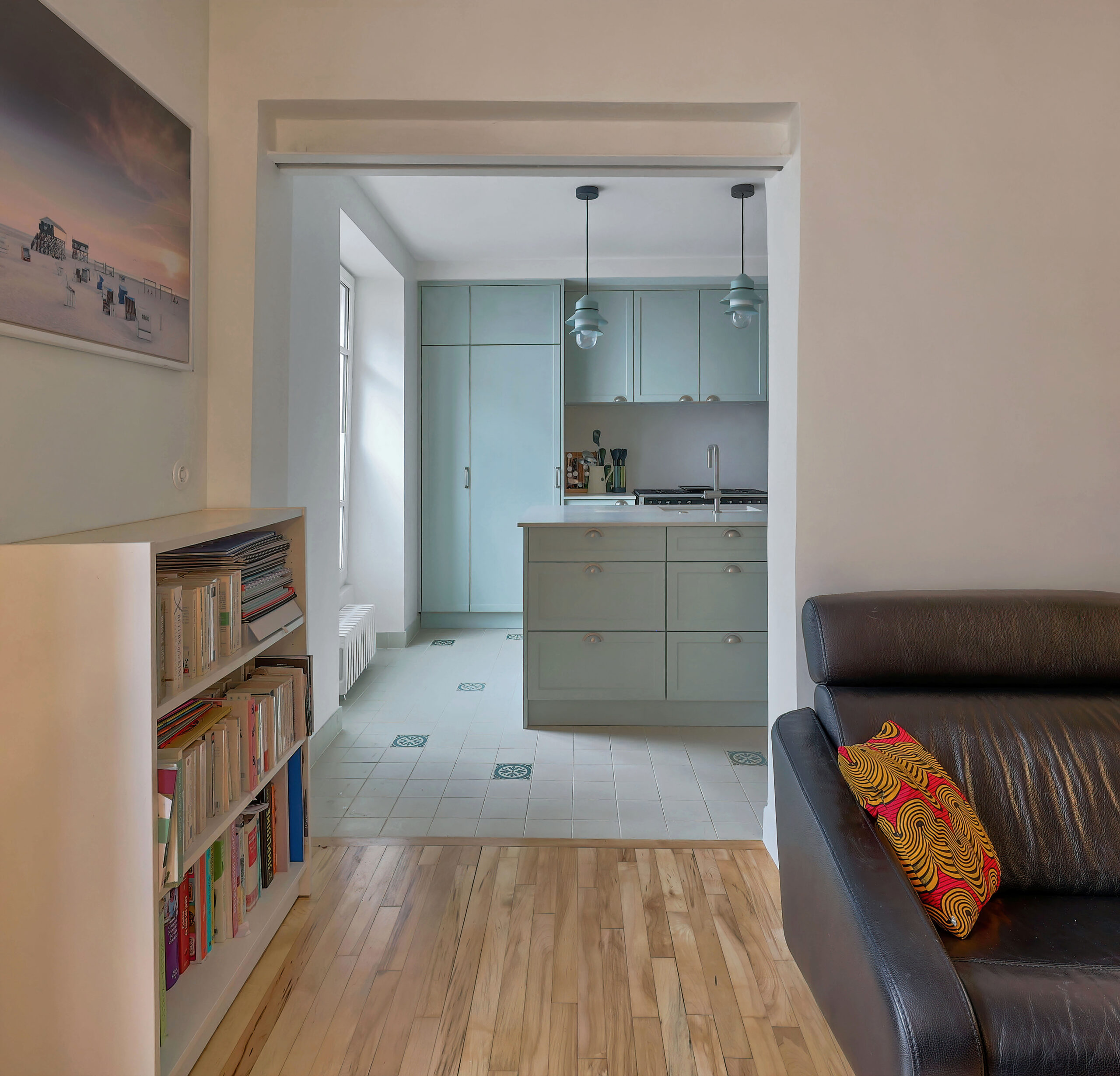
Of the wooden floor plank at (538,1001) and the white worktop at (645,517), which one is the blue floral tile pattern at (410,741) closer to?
the white worktop at (645,517)

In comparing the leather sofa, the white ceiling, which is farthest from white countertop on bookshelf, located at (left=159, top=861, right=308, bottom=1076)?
the white ceiling

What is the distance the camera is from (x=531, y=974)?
1.84 metres

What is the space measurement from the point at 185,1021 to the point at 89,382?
1.30 metres

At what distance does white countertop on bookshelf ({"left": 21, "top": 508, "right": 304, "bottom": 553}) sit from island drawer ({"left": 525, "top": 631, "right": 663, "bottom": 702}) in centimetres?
165

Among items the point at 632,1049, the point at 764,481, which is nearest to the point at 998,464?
the point at 632,1049

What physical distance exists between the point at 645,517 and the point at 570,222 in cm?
208

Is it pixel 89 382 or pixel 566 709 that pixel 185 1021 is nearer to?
pixel 89 382

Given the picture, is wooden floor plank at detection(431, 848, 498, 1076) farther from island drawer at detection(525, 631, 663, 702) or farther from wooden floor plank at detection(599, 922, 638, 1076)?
island drawer at detection(525, 631, 663, 702)

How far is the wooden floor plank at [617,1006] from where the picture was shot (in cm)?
157

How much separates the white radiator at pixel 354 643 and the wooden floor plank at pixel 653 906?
5.71ft

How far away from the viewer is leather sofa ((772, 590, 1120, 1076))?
3.70 feet

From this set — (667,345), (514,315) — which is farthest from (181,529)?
(667,345)

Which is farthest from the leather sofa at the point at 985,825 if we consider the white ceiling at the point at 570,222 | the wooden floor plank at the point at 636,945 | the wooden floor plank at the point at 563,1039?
the white ceiling at the point at 570,222

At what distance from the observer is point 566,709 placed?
3631mm
